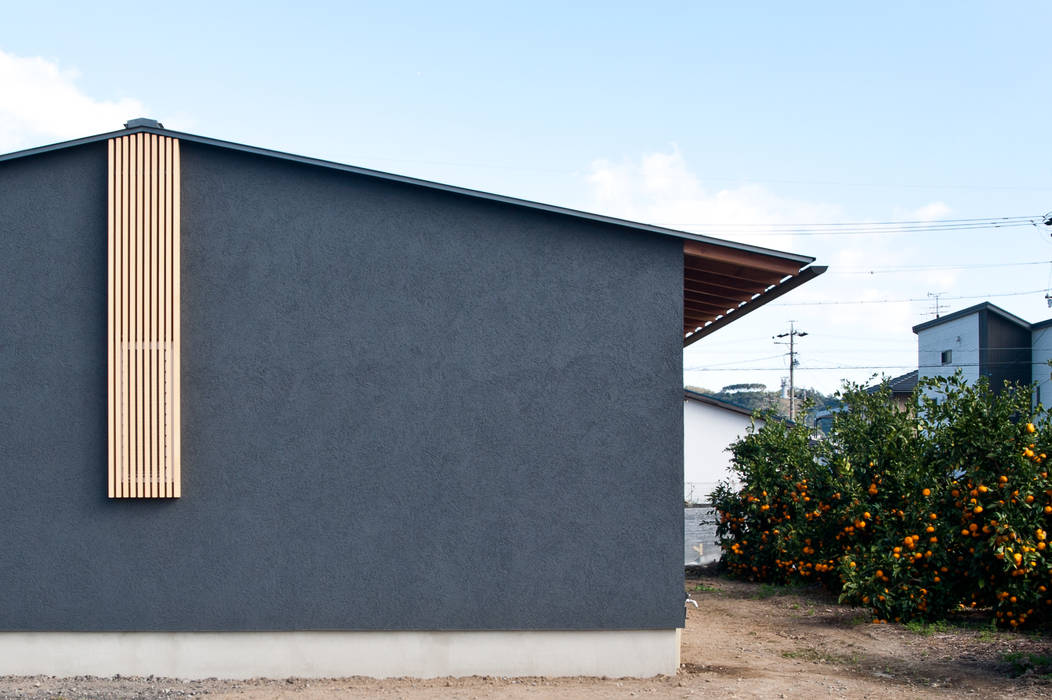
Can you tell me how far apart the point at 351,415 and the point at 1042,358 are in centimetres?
2889

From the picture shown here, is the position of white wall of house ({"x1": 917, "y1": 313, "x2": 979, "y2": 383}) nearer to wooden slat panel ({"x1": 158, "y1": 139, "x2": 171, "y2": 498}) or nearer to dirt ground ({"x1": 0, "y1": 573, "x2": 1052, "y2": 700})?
dirt ground ({"x1": 0, "y1": 573, "x2": 1052, "y2": 700})

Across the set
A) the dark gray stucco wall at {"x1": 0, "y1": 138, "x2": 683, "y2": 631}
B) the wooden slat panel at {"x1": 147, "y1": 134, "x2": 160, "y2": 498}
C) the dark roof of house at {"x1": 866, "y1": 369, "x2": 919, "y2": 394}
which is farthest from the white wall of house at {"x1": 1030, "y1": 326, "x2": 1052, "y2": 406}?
the wooden slat panel at {"x1": 147, "y1": 134, "x2": 160, "y2": 498}

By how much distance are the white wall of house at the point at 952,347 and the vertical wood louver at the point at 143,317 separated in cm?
2644

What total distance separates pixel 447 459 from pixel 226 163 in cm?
321

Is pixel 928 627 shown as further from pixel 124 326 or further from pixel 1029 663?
pixel 124 326

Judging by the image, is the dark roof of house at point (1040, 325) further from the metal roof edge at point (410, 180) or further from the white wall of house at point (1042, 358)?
the metal roof edge at point (410, 180)

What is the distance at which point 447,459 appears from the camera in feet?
24.2

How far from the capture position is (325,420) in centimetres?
741

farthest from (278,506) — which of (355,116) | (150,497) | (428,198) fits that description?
(355,116)

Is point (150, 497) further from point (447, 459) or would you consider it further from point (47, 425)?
point (447, 459)

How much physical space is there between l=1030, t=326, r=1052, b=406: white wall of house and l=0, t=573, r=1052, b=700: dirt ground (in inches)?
918

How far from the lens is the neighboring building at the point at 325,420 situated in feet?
23.9

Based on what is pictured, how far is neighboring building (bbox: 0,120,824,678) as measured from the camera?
7277 mm

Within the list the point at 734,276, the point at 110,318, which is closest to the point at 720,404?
the point at 734,276
